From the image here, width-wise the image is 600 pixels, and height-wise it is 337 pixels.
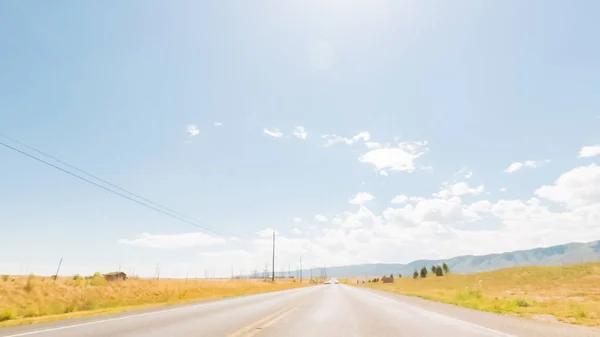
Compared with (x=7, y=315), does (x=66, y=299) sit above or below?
above

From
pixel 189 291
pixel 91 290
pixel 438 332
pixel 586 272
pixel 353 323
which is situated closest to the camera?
pixel 438 332

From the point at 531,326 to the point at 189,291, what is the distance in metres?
31.7

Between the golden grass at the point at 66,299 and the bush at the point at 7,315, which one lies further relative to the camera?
the golden grass at the point at 66,299

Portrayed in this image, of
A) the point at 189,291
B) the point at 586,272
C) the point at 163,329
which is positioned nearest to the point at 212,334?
the point at 163,329

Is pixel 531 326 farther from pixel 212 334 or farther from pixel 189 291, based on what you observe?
pixel 189 291

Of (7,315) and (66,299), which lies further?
(66,299)

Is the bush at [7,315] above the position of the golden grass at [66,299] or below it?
below

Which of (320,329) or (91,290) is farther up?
(91,290)

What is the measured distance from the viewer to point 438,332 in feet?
36.0

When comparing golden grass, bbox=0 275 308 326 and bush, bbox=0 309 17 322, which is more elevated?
golden grass, bbox=0 275 308 326

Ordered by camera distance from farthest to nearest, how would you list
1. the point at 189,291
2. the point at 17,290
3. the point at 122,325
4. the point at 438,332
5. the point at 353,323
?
the point at 189,291 → the point at 17,290 → the point at 353,323 → the point at 122,325 → the point at 438,332

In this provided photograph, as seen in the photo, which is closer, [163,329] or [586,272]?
[163,329]

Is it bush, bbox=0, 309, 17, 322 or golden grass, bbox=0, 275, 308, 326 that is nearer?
bush, bbox=0, 309, 17, 322

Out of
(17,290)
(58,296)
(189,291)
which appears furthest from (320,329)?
(189,291)
